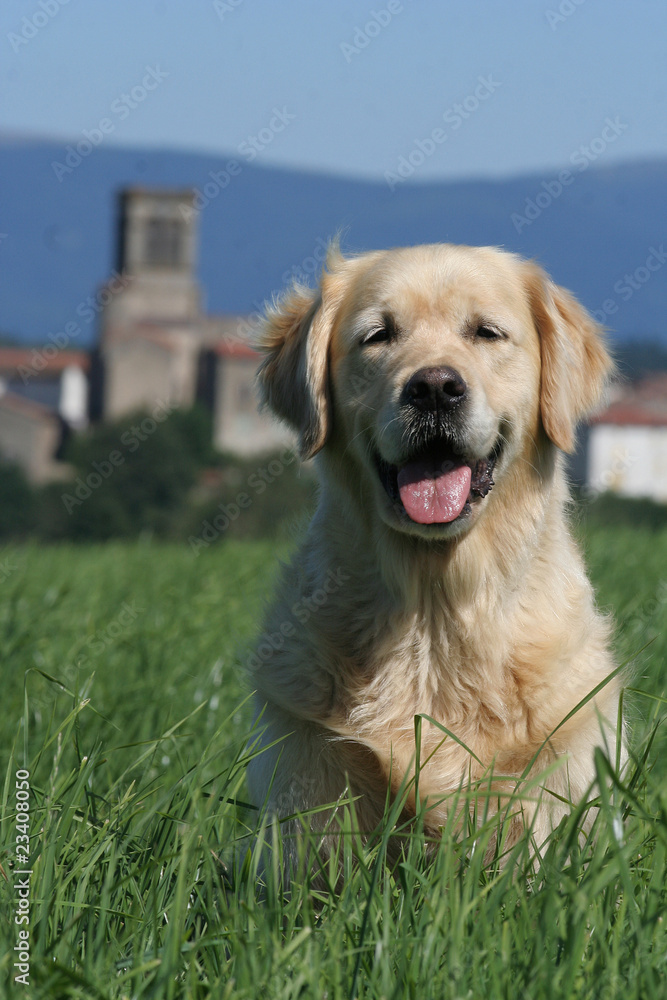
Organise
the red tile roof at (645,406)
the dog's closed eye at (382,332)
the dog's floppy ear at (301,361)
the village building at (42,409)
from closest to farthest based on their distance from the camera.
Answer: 1. the dog's closed eye at (382,332)
2. the dog's floppy ear at (301,361)
3. the red tile roof at (645,406)
4. the village building at (42,409)

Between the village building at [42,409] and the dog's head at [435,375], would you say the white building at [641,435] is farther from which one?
the dog's head at [435,375]

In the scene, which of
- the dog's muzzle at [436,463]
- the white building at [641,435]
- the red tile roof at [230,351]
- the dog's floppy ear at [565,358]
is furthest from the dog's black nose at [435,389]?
the red tile roof at [230,351]

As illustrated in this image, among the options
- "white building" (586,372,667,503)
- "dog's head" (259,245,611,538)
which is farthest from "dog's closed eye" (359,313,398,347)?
"white building" (586,372,667,503)

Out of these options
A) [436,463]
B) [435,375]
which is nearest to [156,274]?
[436,463]

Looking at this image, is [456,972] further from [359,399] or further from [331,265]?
[331,265]

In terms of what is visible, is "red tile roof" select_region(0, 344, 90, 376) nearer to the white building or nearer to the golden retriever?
the white building

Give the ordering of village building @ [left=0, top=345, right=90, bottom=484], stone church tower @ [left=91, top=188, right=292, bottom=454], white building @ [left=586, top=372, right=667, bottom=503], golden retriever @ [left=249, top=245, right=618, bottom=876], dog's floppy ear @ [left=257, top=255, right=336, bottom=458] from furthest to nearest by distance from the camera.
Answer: stone church tower @ [left=91, top=188, right=292, bottom=454]
village building @ [left=0, top=345, right=90, bottom=484]
white building @ [left=586, top=372, right=667, bottom=503]
dog's floppy ear @ [left=257, top=255, right=336, bottom=458]
golden retriever @ [left=249, top=245, right=618, bottom=876]

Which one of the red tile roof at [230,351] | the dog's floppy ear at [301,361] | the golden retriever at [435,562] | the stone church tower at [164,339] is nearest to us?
the golden retriever at [435,562]

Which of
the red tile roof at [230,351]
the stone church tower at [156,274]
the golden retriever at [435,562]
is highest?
the stone church tower at [156,274]

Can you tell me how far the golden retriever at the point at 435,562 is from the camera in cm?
280

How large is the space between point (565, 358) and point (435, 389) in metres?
0.63

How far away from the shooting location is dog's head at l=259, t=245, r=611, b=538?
292cm

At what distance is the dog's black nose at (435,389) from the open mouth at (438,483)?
127 millimetres

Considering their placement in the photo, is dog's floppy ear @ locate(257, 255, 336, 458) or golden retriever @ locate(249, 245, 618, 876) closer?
golden retriever @ locate(249, 245, 618, 876)
